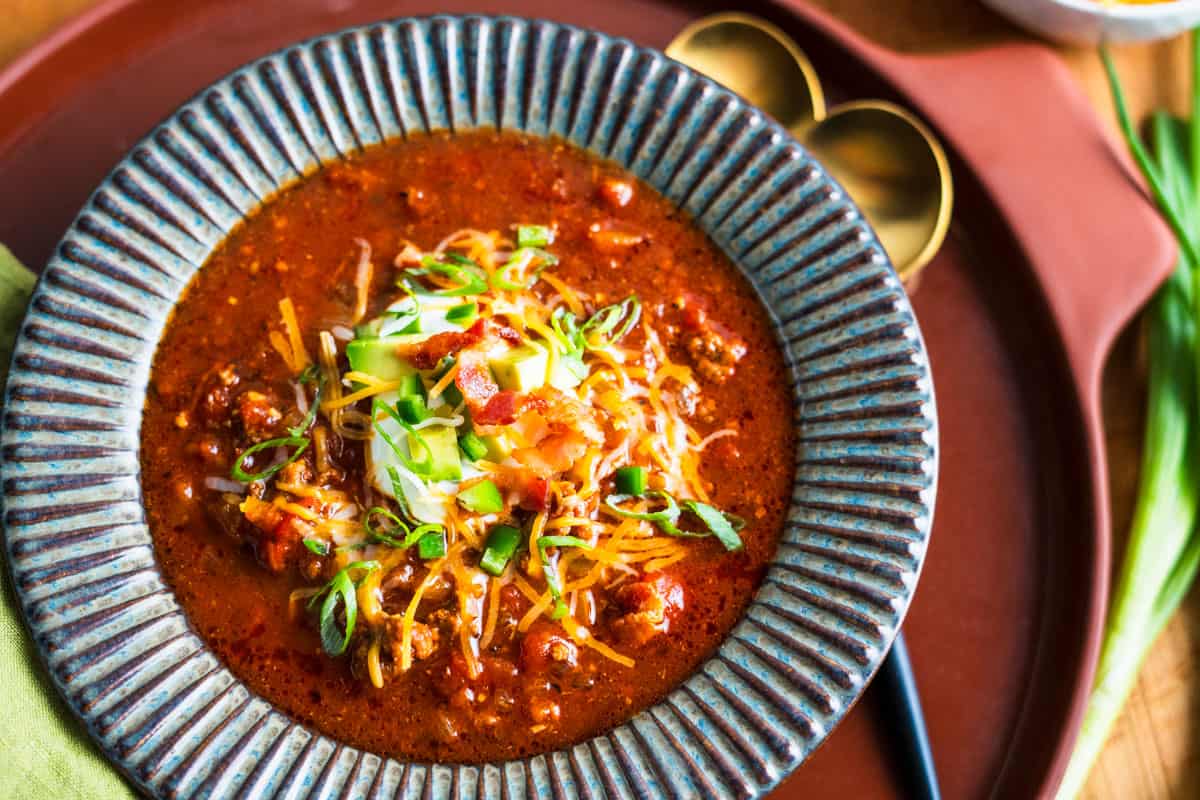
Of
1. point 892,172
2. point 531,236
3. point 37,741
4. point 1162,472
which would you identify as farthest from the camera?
point 1162,472

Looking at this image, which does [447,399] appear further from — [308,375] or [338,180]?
[338,180]

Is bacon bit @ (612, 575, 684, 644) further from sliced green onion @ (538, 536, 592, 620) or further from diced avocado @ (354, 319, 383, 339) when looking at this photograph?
diced avocado @ (354, 319, 383, 339)

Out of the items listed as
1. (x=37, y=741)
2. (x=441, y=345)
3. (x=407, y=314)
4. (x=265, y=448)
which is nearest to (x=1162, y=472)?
(x=441, y=345)

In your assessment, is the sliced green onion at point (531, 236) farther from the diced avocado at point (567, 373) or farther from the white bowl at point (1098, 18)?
the white bowl at point (1098, 18)

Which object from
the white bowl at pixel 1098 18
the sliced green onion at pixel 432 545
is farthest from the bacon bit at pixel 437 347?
the white bowl at pixel 1098 18

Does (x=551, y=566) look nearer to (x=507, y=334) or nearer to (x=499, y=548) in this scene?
(x=499, y=548)
